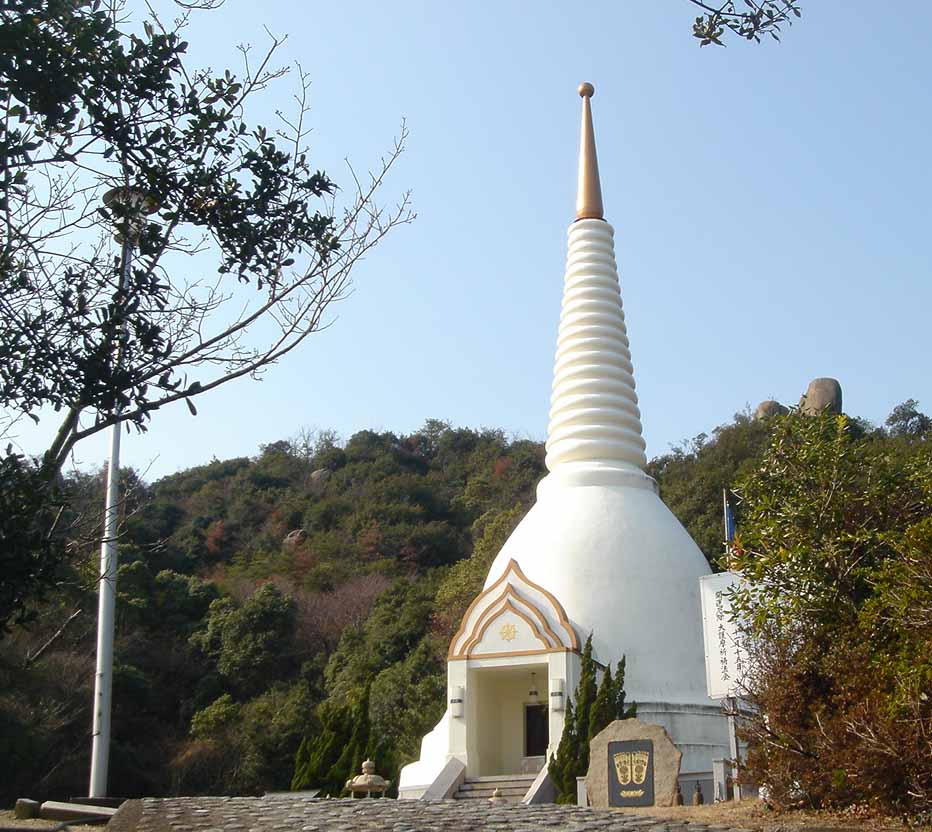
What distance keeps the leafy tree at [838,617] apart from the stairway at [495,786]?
252 inches

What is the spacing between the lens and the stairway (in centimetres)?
1906

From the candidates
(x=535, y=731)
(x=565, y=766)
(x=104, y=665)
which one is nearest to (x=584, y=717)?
(x=565, y=766)

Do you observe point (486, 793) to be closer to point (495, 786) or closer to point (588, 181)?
point (495, 786)

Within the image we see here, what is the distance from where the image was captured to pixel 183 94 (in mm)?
7176

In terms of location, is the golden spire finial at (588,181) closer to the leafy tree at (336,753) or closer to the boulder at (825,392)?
the leafy tree at (336,753)

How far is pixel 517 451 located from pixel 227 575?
1640 centimetres

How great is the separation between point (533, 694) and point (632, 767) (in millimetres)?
6763

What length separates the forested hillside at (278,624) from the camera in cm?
2945

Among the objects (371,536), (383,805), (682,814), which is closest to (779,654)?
(682,814)

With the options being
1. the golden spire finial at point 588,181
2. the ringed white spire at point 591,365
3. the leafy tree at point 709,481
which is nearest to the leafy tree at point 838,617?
the ringed white spire at point 591,365

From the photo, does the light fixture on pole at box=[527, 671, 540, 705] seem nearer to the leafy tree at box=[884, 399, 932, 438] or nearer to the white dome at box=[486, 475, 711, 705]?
the white dome at box=[486, 475, 711, 705]

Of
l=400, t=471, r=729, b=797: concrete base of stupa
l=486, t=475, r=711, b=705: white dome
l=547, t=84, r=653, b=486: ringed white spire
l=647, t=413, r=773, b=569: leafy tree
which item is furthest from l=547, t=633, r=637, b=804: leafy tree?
→ l=647, t=413, r=773, b=569: leafy tree

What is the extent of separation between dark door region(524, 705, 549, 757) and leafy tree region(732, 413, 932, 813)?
27.6 feet

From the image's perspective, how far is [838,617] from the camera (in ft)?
43.1
